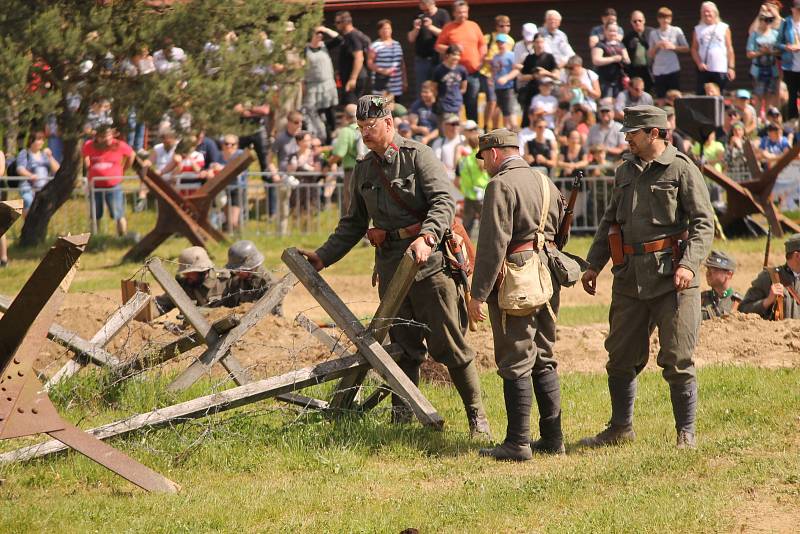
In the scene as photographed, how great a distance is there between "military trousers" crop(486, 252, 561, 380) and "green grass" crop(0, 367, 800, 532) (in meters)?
0.58

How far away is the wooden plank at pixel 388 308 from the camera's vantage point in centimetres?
803

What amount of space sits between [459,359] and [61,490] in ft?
8.51

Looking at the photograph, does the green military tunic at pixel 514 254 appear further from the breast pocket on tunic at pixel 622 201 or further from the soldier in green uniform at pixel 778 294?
the soldier in green uniform at pixel 778 294

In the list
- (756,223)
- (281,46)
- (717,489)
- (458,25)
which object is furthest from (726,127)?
(717,489)

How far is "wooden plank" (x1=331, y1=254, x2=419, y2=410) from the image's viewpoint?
8031mm

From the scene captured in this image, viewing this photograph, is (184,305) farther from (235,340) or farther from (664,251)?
(664,251)

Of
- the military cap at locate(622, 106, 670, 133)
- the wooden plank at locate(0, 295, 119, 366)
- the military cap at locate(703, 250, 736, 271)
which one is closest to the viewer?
the military cap at locate(622, 106, 670, 133)

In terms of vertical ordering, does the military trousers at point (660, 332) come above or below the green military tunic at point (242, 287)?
above

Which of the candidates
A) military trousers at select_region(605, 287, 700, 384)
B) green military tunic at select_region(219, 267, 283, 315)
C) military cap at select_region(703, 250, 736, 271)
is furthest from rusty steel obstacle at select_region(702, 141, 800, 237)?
military trousers at select_region(605, 287, 700, 384)

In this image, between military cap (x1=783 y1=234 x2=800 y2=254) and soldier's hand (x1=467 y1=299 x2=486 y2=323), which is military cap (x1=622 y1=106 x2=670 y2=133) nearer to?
soldier's hand (x1=467 y1=299 x2=486 y2=323)

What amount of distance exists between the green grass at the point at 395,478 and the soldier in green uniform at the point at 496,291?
0.80ft

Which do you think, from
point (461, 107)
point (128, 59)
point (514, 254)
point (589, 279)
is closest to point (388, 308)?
point (514, 254)

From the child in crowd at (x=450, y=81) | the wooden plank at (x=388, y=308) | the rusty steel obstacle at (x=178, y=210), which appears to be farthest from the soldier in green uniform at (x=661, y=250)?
the child in crowd at (x=450, y=81)

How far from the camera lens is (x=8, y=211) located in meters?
6.31
